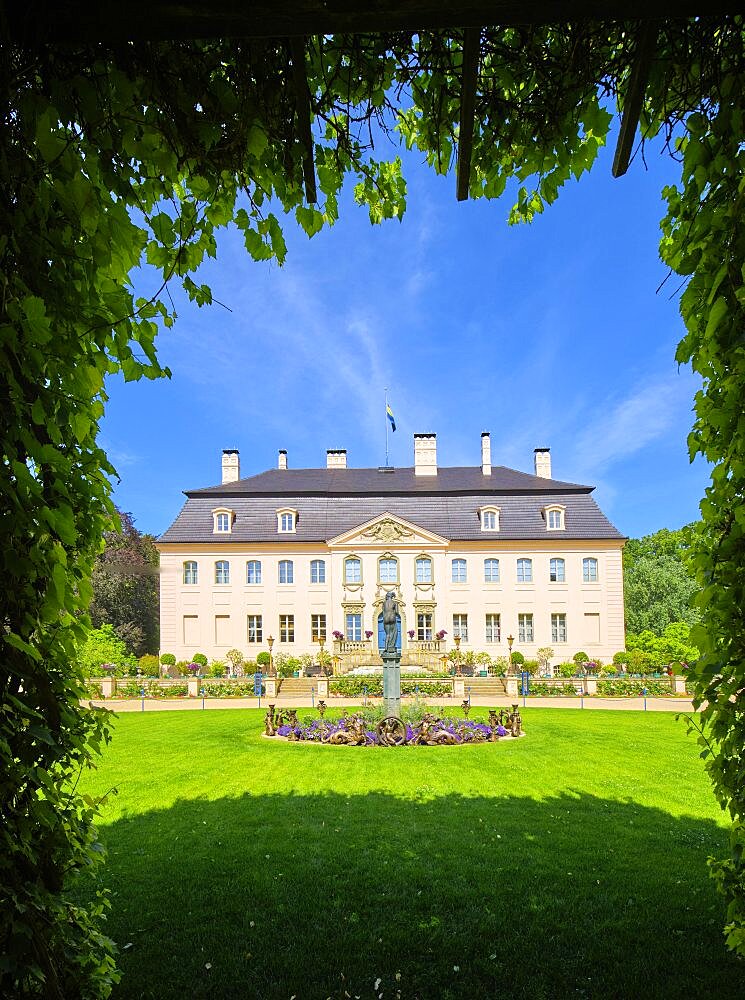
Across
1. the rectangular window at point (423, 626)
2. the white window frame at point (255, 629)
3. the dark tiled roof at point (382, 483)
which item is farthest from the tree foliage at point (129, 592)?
the rectangular window at point (423, 626)

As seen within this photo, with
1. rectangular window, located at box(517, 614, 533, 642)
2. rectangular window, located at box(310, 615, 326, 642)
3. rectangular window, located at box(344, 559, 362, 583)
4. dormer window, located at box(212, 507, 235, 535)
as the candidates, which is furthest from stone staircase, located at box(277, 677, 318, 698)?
rectangular window, located at box(517, 614, 533, 642)

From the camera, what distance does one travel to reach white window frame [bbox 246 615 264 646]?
3444 centimetres

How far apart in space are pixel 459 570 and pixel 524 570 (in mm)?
3960

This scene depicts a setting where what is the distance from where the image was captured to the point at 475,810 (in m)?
7.93

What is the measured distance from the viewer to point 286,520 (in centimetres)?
3622

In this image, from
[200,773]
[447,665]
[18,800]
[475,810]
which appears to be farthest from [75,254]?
[447,665]

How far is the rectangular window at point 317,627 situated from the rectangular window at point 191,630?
6842 mm

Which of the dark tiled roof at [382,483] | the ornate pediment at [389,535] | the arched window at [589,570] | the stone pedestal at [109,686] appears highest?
the dark tiled roof at [382,483]

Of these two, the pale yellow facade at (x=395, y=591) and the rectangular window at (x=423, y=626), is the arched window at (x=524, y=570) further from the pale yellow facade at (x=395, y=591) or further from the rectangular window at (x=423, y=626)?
the rectangular window at (x=423, y=626)

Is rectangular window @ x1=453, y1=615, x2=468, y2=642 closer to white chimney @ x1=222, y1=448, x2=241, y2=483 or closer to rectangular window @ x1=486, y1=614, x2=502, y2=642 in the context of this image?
rectangular window @ x1=486, y1=614, x2=502, y2=642

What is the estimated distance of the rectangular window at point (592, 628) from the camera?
33.9 meters

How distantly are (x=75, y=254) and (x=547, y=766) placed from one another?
1169 centimetres

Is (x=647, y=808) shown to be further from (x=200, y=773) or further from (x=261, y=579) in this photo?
(x=261, y=579)

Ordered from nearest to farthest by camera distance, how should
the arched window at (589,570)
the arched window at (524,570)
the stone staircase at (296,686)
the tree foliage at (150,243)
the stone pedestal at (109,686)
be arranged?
the tree foliage at (150,243)
the stone pedestal at (109,686)
the stone staircase at (296,686)
the arched window at (589,570)
the arched window at (524,570)
